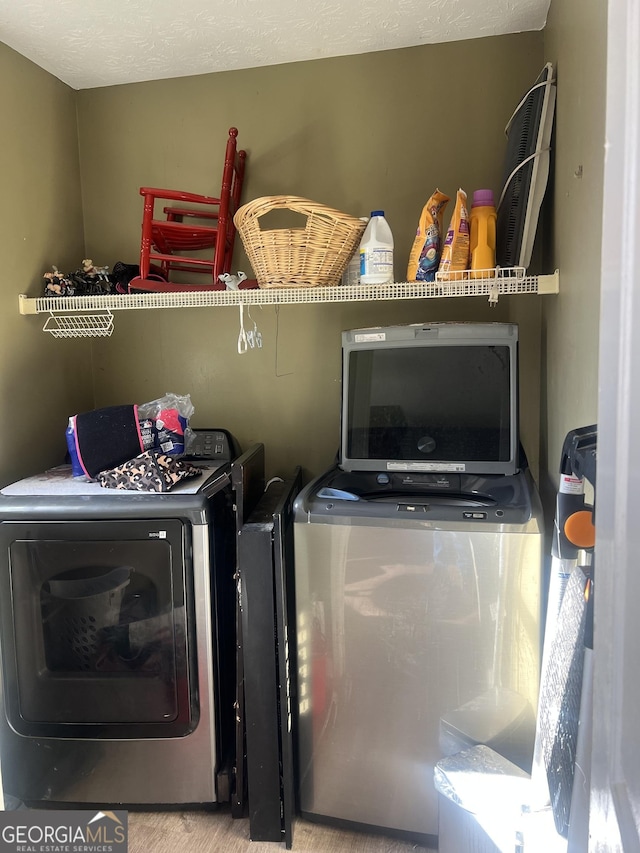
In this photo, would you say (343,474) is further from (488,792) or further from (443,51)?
(443,51)

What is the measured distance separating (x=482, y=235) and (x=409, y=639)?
1099mm

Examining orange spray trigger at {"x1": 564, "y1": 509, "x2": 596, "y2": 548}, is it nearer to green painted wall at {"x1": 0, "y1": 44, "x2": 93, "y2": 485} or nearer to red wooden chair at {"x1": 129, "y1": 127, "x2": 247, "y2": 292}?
red wooden chair at {"x1": 129, "y1": 127, "x2": 247, "y2": 292}

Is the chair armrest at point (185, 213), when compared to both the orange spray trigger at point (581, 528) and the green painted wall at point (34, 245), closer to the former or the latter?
the green painted wall at point (34, 245)

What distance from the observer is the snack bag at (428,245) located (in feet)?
5.39

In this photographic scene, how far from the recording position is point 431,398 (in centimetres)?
176

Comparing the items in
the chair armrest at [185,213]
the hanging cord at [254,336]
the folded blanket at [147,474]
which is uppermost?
the chair armrest at [185,213]

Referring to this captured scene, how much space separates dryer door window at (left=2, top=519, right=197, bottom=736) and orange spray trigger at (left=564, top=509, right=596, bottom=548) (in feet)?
3.28

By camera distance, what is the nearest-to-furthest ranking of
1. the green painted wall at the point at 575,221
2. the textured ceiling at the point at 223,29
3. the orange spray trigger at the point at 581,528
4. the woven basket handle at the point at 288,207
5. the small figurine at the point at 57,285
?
the orange spray trigger at the point at 581,528 → the green painted wall at the point at 575,221 → the woven basket handle at the point at 288,207 → the textured ceiling at the point at 223,29 → the small figurine at the point at 57,285

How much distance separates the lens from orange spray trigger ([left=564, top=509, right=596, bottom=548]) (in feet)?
2.94
